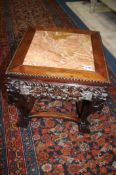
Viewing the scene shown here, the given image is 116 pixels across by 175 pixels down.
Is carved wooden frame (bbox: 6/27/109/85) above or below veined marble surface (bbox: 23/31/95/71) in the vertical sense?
below

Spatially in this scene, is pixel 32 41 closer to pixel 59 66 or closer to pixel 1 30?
pixel 59 66

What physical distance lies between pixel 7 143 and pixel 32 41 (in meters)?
1.02

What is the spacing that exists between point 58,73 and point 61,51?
0.35 metres

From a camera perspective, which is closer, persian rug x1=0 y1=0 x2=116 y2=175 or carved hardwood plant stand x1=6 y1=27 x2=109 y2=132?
carved hardwood plant stand x1=6 y1=27 x2=109 y2=132

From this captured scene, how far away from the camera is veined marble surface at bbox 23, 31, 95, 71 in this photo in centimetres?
175

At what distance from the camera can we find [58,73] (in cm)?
165

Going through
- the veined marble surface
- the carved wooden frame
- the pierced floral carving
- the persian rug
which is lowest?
the persian rug

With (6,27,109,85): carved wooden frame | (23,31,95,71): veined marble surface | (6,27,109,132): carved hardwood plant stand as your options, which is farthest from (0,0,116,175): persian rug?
(6,27,109,85): carved wooden frame

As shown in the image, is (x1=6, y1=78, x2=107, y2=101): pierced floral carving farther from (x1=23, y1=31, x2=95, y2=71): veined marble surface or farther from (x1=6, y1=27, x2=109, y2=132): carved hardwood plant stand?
(x1=23, y1=31, x2=95, y2=71): veined marble surface

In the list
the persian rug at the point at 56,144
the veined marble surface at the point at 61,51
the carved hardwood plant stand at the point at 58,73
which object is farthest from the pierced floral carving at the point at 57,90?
the persian rug at the point at 56,144

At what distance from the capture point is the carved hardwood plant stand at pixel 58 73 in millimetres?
1647

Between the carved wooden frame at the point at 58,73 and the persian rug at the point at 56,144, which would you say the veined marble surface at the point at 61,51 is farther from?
the persian rug at the point at 56,144

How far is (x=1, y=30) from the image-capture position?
3.94m

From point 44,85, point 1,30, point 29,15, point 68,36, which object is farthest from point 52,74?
point 29,15
